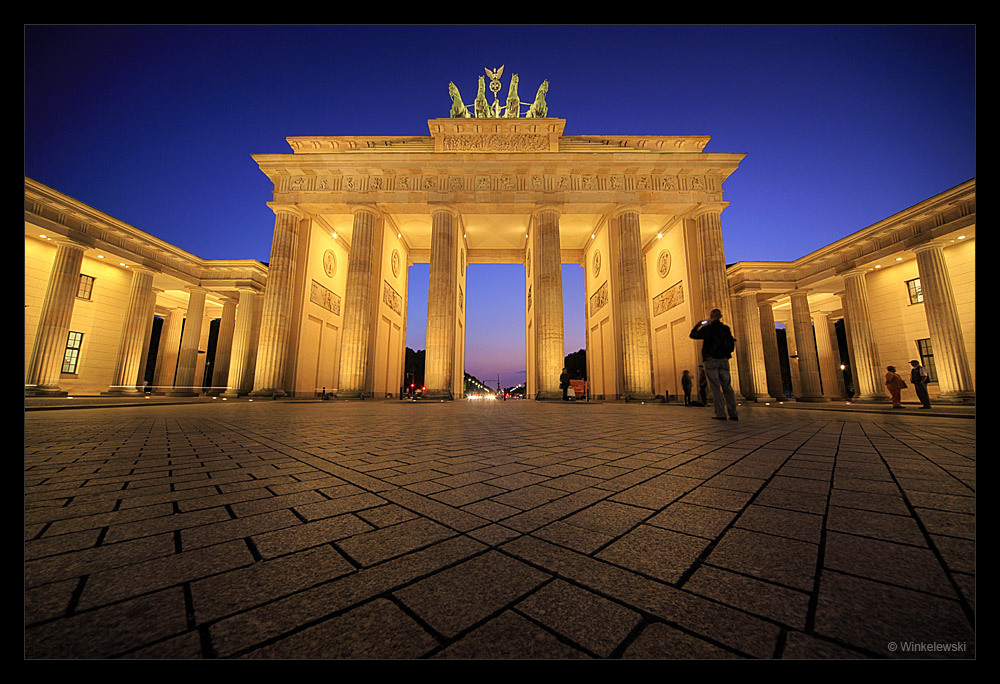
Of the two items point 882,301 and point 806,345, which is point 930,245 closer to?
point 882,301

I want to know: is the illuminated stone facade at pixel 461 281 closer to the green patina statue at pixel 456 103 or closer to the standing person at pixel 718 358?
the green patina statue at pixel 456 103

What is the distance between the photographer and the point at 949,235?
1378 cm

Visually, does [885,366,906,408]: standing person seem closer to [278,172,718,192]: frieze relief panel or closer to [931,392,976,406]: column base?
[931,392,976,406]: column base

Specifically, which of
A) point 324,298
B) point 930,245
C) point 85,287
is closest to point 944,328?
point 930,245

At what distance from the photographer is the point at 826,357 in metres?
24.3

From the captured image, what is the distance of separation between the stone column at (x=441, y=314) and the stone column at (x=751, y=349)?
14.7m

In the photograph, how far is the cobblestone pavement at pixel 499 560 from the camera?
63cm

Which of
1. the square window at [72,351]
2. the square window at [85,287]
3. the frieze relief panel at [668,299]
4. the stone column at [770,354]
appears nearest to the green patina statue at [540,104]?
the frieze relief panel at [668,299]

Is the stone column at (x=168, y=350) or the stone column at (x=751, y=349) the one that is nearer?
the stone column at (x=751, y=349)

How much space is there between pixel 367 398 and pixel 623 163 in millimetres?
15760

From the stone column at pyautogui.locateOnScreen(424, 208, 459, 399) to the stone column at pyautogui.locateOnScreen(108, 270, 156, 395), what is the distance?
15214 mm

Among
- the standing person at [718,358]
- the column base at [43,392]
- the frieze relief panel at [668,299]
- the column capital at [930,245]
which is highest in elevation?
the column capital at [930,245]

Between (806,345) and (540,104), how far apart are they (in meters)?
20.7

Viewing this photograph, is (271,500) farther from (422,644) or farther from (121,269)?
(121,269)
